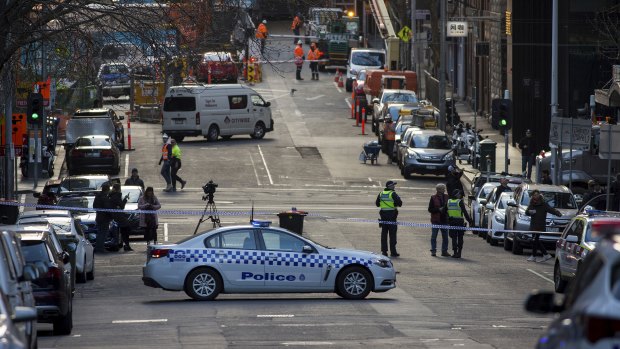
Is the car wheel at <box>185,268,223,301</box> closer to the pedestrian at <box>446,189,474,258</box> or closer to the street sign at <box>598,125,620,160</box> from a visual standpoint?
the pedestrian at <box>446,189,474,258</box>

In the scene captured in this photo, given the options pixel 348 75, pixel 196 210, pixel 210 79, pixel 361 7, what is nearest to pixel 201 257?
pixel 196 210

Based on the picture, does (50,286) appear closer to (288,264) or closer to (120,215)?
(288,264)

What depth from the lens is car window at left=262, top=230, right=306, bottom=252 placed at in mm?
21875

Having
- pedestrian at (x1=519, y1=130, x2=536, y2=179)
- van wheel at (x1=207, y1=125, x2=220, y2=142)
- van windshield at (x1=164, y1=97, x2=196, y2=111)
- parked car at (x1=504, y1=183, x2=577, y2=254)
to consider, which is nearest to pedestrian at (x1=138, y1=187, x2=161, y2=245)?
parked car at (x1=504, y1=183, x2=577, y2=254)

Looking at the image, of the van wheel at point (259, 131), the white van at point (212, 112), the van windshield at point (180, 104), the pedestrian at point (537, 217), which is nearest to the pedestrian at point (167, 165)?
the white van at point (212, 112)

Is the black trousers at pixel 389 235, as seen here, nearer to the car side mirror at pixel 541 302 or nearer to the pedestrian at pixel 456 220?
the pedestrian at pixel 456 220

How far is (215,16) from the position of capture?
31.9 meters

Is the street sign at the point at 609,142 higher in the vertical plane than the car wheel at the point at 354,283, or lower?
higher

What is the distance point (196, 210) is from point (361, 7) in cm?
6085

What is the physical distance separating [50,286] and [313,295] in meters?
6.28

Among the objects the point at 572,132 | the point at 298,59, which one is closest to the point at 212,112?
the point at 298,59

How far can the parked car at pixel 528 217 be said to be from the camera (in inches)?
1208

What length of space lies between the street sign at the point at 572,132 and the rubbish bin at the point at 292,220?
708 centimetres

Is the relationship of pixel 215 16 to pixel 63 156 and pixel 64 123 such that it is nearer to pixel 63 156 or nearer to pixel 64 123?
pixel 63 156
